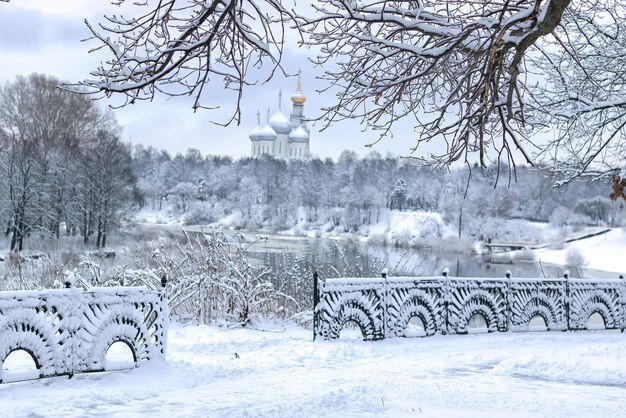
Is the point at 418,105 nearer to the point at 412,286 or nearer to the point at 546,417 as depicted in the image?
the point at 546,417

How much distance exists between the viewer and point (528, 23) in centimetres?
534

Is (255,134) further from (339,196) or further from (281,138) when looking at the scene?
(339,196)

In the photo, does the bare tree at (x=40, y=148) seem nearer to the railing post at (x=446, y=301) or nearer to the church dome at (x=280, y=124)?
the railing post at (x=446, y=301)

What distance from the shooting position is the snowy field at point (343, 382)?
253 inches

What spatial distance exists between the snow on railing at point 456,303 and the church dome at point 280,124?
131863 mm

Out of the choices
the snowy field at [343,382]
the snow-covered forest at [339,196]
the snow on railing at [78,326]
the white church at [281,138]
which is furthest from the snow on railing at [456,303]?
the white church at [281,138]

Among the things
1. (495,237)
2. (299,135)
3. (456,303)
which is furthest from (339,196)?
(456,303)

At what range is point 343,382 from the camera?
7.57 metres

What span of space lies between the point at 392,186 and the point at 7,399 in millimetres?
88443

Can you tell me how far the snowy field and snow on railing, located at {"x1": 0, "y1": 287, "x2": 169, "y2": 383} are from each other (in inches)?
8.2

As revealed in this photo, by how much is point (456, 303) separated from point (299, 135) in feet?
433

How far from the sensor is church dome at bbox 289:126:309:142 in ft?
466

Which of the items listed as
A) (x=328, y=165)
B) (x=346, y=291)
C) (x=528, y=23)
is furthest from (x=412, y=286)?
(x=328, y=165)

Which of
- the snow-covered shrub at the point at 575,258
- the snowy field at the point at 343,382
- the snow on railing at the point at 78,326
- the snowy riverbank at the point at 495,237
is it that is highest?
the snowy riverbank at the point at 495,237
